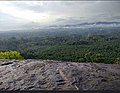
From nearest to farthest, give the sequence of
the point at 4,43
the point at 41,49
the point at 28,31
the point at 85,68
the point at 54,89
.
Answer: the point at 54,89, the point at 85,68, the point at 28,31, the point at 4,43, the point at 41,49

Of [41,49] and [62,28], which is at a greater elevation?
[62,28]

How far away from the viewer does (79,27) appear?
3330 millimetres

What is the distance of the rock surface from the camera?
1697mm

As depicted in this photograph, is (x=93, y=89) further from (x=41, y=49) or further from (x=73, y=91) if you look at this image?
(x=41, y=49)

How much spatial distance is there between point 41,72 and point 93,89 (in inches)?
18.1

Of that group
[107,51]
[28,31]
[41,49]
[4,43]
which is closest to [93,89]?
[28,31]

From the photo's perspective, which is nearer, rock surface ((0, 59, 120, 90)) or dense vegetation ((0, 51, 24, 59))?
rock surface ((0, 59, 120, 90))

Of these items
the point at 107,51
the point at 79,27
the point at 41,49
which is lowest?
the point at 107,51

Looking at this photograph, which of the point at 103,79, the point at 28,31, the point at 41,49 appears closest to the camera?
the point at 103,79

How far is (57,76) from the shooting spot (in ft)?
5.90

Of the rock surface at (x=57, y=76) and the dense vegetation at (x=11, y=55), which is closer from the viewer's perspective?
the rock surface at (x=57, y=76)

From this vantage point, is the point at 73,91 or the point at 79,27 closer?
the point at 73,91

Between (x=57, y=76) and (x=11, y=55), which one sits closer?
(x=57, y=76)

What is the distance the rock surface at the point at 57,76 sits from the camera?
1.70m
